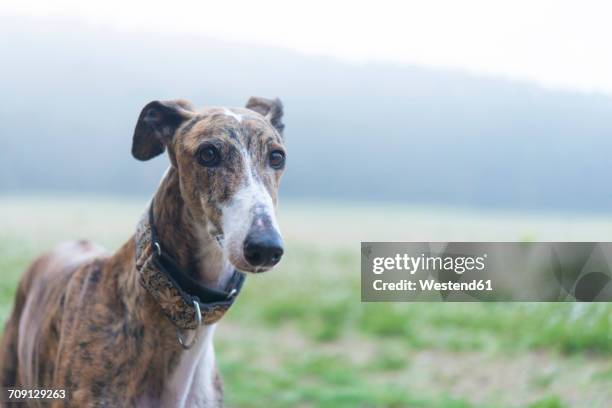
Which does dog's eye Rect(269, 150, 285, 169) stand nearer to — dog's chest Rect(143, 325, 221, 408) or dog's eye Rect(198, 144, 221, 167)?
dog's eye Rect(198, 144, 221, 167)

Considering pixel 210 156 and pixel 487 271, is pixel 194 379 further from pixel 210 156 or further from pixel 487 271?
pixel 487 271

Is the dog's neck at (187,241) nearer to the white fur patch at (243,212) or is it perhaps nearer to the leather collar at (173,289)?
the leather collar at (173,289)

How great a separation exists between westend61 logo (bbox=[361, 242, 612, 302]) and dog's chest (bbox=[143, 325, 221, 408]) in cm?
212

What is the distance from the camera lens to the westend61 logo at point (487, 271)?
4.59 m

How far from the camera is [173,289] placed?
2188 mm

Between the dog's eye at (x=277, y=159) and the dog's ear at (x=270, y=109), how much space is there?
31 centimetres

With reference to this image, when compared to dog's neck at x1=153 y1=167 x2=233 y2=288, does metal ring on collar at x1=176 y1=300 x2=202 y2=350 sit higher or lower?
lower

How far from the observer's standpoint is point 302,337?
587cm

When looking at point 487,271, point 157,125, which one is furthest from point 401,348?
point 157,125

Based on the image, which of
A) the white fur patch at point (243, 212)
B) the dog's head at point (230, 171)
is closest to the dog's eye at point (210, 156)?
the dog's head at point (230, 171)

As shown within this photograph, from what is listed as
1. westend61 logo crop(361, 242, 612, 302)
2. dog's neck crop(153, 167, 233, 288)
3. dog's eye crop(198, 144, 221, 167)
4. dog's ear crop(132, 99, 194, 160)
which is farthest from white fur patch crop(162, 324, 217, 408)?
westend61 logo crop(361, 242, 612, 302)

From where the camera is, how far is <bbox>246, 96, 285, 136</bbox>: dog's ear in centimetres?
260

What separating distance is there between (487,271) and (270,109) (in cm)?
291

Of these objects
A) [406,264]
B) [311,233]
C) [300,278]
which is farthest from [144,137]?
[311,233]
